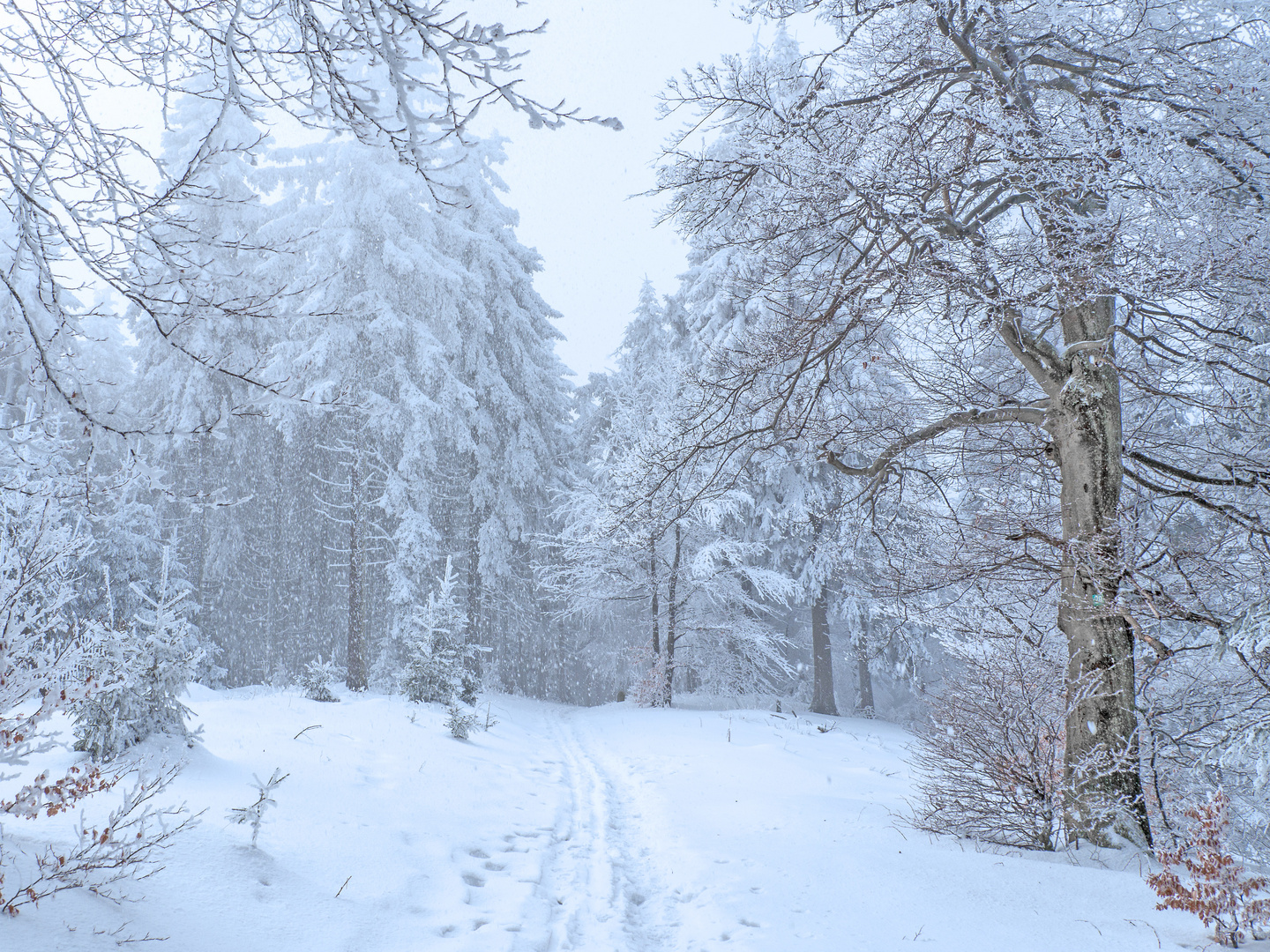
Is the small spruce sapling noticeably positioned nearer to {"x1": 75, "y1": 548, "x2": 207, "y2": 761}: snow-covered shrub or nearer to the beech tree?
{"x1": 75, "y1": 548, "x2": 207, "y2": 761}: snow-covered shrub

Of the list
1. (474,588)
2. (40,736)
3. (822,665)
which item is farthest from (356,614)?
(40,736)

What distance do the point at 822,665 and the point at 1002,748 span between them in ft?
42.2

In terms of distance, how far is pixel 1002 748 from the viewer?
212 inches

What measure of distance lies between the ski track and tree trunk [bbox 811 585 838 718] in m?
11.2

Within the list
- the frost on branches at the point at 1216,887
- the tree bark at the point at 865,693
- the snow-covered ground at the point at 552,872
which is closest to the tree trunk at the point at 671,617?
the tree bark at the point at 865,693

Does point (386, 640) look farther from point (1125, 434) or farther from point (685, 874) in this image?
point (1125, 434)

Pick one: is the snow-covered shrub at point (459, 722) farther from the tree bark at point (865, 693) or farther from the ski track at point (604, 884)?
the tree bark at point (865, 693)

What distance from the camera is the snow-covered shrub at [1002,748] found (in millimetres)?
5215

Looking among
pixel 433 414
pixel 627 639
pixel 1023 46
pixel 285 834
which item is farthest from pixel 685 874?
pixel 627 639

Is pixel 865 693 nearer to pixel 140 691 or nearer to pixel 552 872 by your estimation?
pixel 552 872

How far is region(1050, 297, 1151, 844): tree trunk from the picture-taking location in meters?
4.78

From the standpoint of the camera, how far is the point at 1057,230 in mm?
4164

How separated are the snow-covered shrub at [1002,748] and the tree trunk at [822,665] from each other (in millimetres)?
11733

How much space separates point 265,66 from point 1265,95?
18.8 ft
